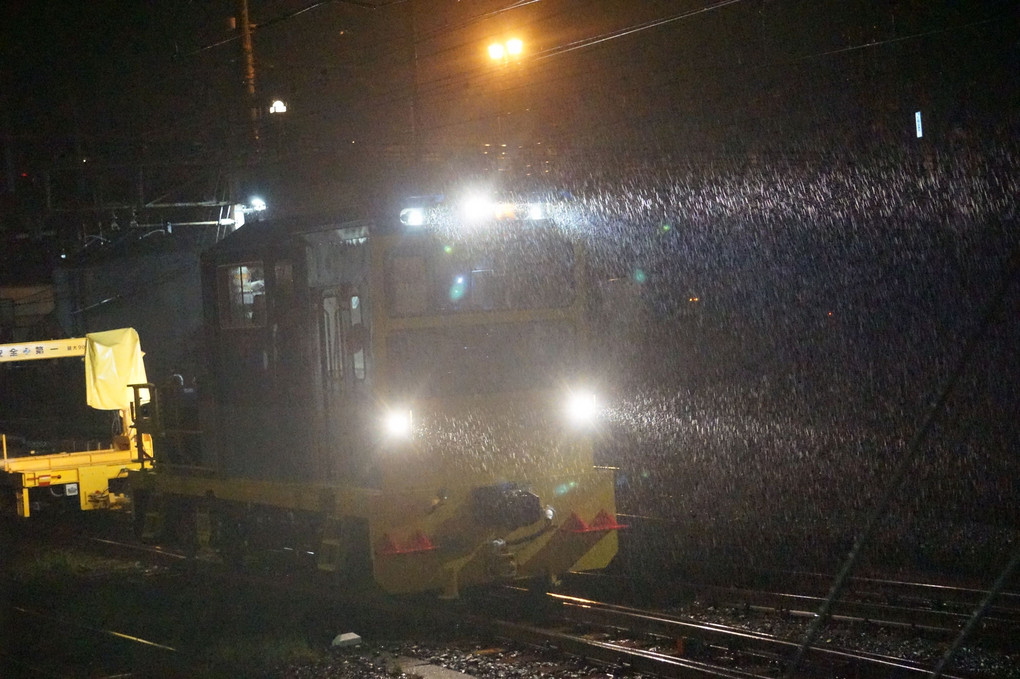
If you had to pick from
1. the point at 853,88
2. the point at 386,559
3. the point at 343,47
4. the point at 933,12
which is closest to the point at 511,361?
the point at 386,559

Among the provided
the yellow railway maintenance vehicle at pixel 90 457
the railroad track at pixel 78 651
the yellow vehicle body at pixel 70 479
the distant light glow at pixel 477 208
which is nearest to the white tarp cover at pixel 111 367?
the yellow railway maintenance vehicle at pixel 90 457

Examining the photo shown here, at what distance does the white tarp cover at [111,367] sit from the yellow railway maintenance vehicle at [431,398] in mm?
7199

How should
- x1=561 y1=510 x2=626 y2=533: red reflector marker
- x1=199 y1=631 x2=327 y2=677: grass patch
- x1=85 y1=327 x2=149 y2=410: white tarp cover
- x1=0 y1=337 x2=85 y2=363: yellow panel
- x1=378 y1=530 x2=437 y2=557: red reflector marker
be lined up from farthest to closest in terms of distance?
x1=0 y1=337 x2=85 y2=363: yellow panel < x1=85 y1=327 x2=149 y2=410: white tarp cover < x1=561 y1=510 x2=626 y2=533: red reflector marker < x1=378 y1=530 x2=437 y2=557: red reflector marker < x1=199 y1=631 x2=327 y2=677: grass patch

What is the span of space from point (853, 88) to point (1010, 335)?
220 inches

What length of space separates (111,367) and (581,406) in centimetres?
977

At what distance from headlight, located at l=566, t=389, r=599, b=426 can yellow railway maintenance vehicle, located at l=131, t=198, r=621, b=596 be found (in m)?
0.02

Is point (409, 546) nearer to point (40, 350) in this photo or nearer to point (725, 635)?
point (725, 635)

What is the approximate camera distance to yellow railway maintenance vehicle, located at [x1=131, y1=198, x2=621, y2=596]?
330 inches

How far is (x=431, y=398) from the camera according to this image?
337 inches

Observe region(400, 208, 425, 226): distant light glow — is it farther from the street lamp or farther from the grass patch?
the street lamp

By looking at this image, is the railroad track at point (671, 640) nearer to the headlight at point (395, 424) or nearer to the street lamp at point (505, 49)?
the headlight at point (395, 424)


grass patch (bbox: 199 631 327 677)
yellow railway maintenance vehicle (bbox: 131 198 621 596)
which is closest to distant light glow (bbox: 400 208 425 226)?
yellow railway maintenance vehicle (bbox: 131 198 621 596)

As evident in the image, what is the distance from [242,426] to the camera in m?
10.5

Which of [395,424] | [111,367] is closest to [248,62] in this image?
[111,367]
